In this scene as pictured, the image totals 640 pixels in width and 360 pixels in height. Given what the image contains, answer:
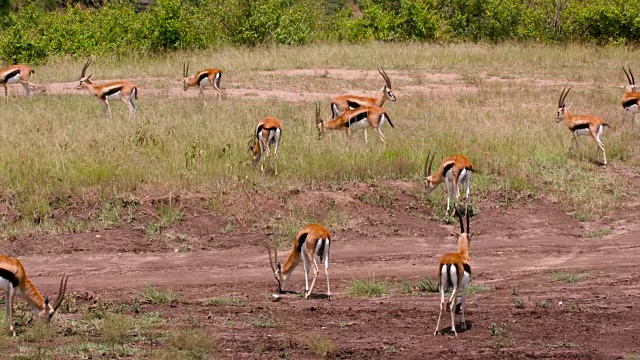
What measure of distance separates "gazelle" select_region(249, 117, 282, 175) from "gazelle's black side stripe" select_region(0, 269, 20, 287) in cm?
606

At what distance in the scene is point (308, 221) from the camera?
13.6 meters

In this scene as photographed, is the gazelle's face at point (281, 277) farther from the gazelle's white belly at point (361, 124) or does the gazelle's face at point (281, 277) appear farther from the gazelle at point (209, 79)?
the gazelle at point (209, 79)

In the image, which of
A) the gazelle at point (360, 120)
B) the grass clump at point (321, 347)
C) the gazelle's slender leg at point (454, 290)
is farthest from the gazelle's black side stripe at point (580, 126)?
the grass clump at point (321, 347)

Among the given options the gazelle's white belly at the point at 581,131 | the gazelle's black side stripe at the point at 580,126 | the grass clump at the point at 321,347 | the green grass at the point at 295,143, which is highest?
the gazelle's black side stripe at the point at 580,126

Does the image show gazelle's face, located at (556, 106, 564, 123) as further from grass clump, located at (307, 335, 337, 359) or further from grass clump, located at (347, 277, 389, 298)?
grass clump, located at (307, 335, 337, 359)

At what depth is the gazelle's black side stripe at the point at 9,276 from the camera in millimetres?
9070

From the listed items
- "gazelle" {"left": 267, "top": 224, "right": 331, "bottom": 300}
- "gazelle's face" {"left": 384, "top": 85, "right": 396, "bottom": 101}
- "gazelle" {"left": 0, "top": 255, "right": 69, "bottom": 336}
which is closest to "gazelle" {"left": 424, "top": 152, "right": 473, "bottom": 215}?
"gazelle" {"left": 267, "top": 224, "right": 331, "bottom": 300}

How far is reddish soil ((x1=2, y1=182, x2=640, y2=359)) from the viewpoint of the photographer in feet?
29.2

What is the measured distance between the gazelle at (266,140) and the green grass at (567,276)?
193 inches

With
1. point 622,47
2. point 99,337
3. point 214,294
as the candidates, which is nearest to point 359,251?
point 214,294

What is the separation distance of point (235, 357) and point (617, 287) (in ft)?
15.1

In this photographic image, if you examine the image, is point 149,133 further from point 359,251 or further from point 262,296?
point 262,296

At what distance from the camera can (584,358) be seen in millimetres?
8445

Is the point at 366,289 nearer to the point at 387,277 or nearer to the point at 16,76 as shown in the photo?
the point at 387,277
